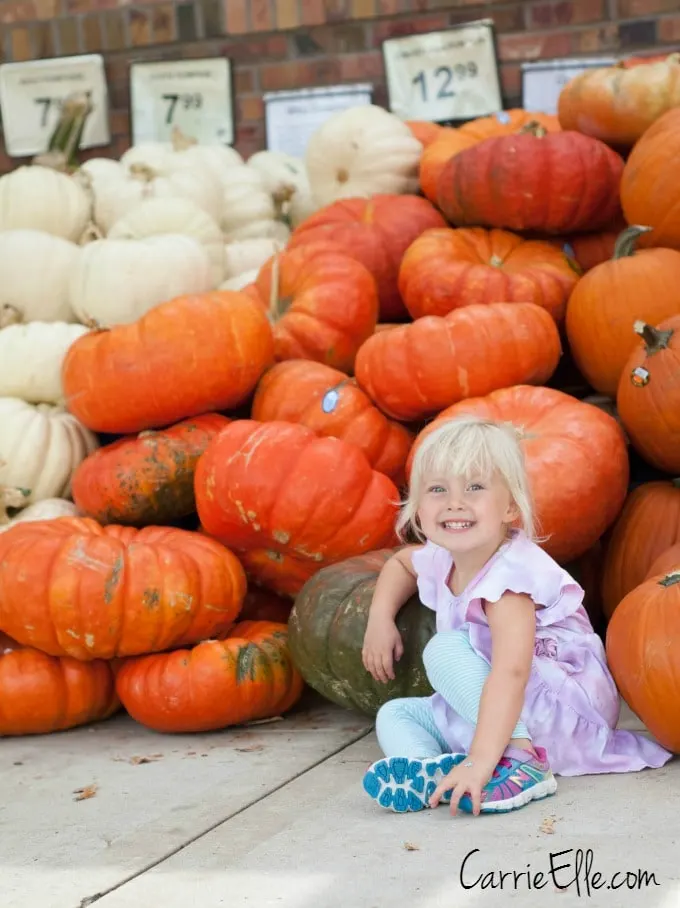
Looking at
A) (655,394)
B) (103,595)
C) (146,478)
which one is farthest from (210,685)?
(655,394)

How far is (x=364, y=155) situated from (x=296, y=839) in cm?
310

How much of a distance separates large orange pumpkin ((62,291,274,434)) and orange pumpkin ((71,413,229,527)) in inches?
3.1

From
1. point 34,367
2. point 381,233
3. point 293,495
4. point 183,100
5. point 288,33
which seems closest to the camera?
point 293,495

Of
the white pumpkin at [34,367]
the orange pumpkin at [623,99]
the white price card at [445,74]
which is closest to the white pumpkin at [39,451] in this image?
the white pumpkin at [34,367]

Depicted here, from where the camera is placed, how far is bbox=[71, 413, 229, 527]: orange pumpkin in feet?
11.0

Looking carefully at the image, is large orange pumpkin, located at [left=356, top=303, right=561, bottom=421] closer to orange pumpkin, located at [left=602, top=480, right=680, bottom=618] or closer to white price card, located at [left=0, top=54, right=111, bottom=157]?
orange pumpkin, located at [left=602, top=480, right=680, bottom=618]

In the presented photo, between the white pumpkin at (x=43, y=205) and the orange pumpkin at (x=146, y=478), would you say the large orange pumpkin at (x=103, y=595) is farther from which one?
the white pumpkin at (x=43, y=205)

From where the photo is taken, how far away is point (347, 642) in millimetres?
2789

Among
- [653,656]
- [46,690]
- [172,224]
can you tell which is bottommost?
[46,690]

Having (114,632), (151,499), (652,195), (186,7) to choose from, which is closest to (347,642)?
(114,632)

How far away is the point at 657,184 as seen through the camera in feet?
12.3

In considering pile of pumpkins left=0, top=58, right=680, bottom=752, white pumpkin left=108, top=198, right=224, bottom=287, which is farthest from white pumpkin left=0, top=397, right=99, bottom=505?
white pumpkin left=108, top=198, right=224, bottom=287

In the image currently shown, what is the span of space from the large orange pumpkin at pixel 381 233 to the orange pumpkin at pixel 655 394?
1197 millimetres

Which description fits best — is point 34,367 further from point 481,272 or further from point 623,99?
point 623,99
